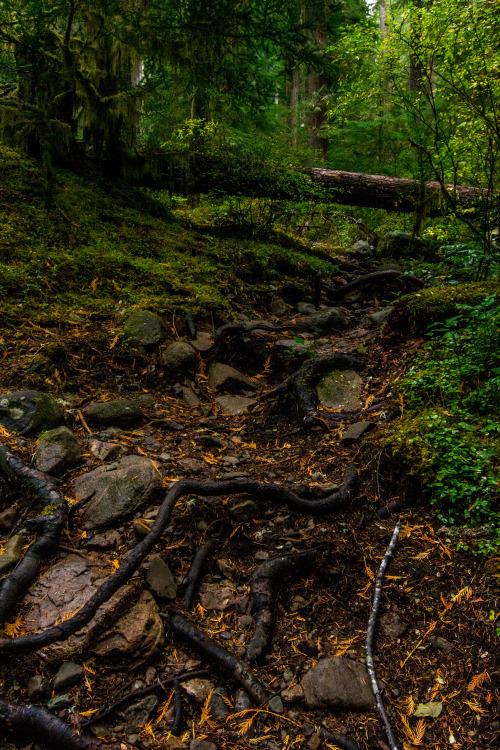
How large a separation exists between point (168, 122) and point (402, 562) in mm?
9104

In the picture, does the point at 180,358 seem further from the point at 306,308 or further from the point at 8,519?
the point at 306,308

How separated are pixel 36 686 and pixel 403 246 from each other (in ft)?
33.1

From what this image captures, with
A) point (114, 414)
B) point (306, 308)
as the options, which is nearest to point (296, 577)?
point (114, 414)

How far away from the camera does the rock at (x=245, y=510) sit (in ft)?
9.73

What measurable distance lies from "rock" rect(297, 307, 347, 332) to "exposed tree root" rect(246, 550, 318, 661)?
3940 millimetres

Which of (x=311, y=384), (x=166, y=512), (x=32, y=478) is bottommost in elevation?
(x=166, y=512)

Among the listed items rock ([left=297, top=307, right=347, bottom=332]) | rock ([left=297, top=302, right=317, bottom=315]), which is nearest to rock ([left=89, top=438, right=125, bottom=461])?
rock ([left=297, top=307, right=347, bottom=332])

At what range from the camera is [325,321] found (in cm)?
620

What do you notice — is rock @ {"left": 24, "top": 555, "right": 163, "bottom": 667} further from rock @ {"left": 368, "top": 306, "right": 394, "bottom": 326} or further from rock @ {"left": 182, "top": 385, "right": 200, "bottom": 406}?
rock @ {"left": 368, "top": 306, "right": 394, "bottom": 326}

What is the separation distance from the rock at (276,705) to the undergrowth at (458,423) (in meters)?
1.35

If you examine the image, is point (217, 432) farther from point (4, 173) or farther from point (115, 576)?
point (4, 173)

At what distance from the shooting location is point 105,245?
6418 millimetres

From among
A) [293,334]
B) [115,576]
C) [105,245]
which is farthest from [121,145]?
[115,576]

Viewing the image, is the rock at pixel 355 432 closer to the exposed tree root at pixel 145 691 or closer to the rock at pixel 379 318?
the exposed tree root at pixel 145 691
